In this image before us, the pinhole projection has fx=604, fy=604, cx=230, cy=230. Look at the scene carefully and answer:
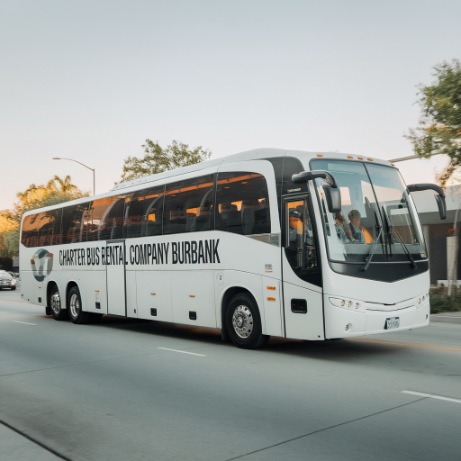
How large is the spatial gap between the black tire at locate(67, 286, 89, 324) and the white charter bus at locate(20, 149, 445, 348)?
2.87 metres

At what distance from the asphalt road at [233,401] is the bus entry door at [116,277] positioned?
108 inches

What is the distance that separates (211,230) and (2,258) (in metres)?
79.7

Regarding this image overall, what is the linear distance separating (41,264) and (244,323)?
34.7ft

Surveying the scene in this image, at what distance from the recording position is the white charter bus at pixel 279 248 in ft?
30.3

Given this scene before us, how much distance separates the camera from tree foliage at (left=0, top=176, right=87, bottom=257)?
66.4m

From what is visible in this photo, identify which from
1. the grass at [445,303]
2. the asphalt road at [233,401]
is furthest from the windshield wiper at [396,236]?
the grass at [445,303]

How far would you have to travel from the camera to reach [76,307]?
17156mm

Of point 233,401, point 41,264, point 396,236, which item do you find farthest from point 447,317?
point 41,264

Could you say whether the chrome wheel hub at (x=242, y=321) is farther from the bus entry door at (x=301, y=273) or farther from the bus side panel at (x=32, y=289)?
the bus side panel at (x=32, y=289)

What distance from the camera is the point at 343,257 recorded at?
9211 mm

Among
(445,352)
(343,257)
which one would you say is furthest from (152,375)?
(445,352)

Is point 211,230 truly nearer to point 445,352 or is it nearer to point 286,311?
point 286,311

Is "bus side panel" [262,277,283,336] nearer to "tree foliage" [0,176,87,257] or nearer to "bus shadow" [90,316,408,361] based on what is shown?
"bus shadow" [90,316,408,361]

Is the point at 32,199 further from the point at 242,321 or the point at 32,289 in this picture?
the point at 242,321
